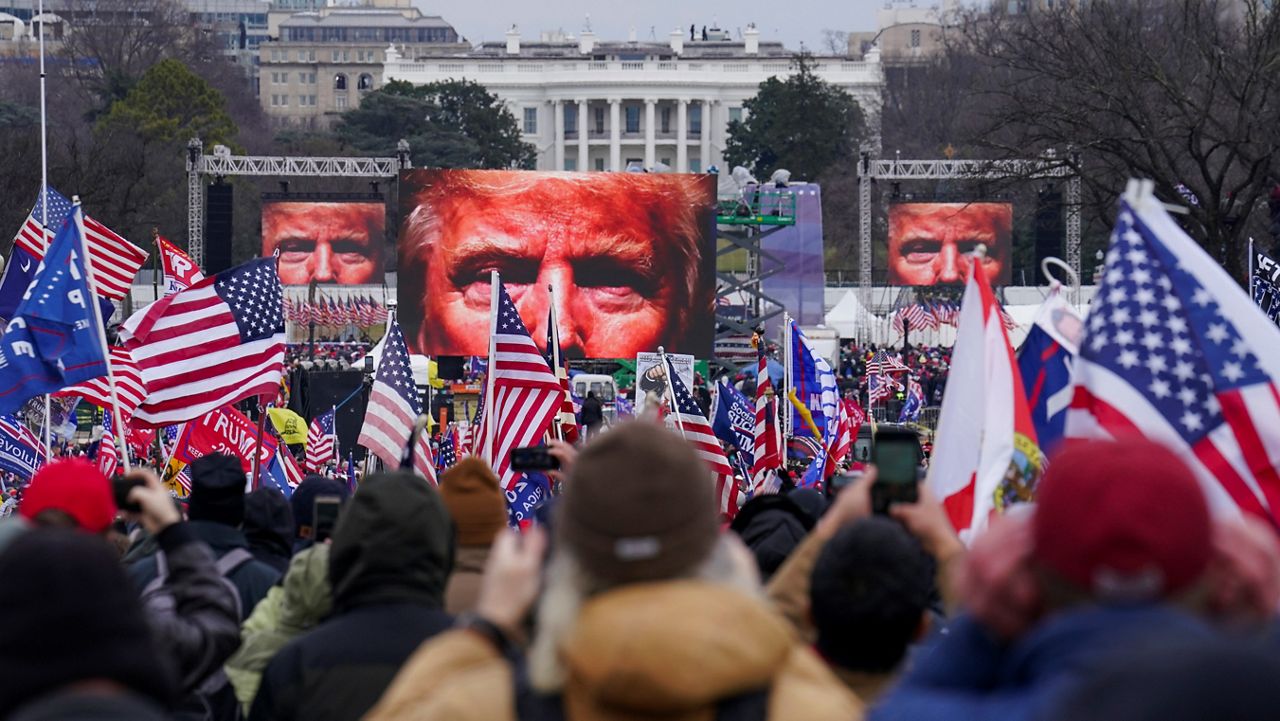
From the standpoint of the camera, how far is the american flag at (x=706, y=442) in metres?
12.1

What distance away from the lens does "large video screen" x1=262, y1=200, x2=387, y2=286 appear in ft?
177

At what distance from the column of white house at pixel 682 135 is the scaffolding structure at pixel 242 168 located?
7985 cm

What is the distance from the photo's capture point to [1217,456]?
4.84 meters

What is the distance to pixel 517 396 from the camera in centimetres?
1170

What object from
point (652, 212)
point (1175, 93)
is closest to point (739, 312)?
point (652, 212)

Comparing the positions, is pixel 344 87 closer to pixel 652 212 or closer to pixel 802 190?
pixel 802 190

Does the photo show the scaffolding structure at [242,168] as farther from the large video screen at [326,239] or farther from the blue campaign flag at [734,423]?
the blue campaign flag at [734,423]

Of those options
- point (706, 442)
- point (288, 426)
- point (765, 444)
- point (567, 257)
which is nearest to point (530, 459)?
point (706, 442)

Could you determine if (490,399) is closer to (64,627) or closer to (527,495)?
(527,495)

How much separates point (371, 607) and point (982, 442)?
1.91 m

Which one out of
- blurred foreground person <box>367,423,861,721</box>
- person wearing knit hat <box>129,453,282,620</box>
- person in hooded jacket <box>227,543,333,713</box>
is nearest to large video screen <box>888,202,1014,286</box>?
person wearing knit hat <box>129,453,282,620</box>

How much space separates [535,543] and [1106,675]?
104cm

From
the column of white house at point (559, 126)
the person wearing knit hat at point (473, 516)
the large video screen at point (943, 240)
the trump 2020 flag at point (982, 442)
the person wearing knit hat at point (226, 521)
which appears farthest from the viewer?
the column of white house at point (559, 126)

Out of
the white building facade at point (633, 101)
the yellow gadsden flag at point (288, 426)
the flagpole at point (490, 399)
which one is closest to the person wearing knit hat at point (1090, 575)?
the flagpole at point (490, 399)
